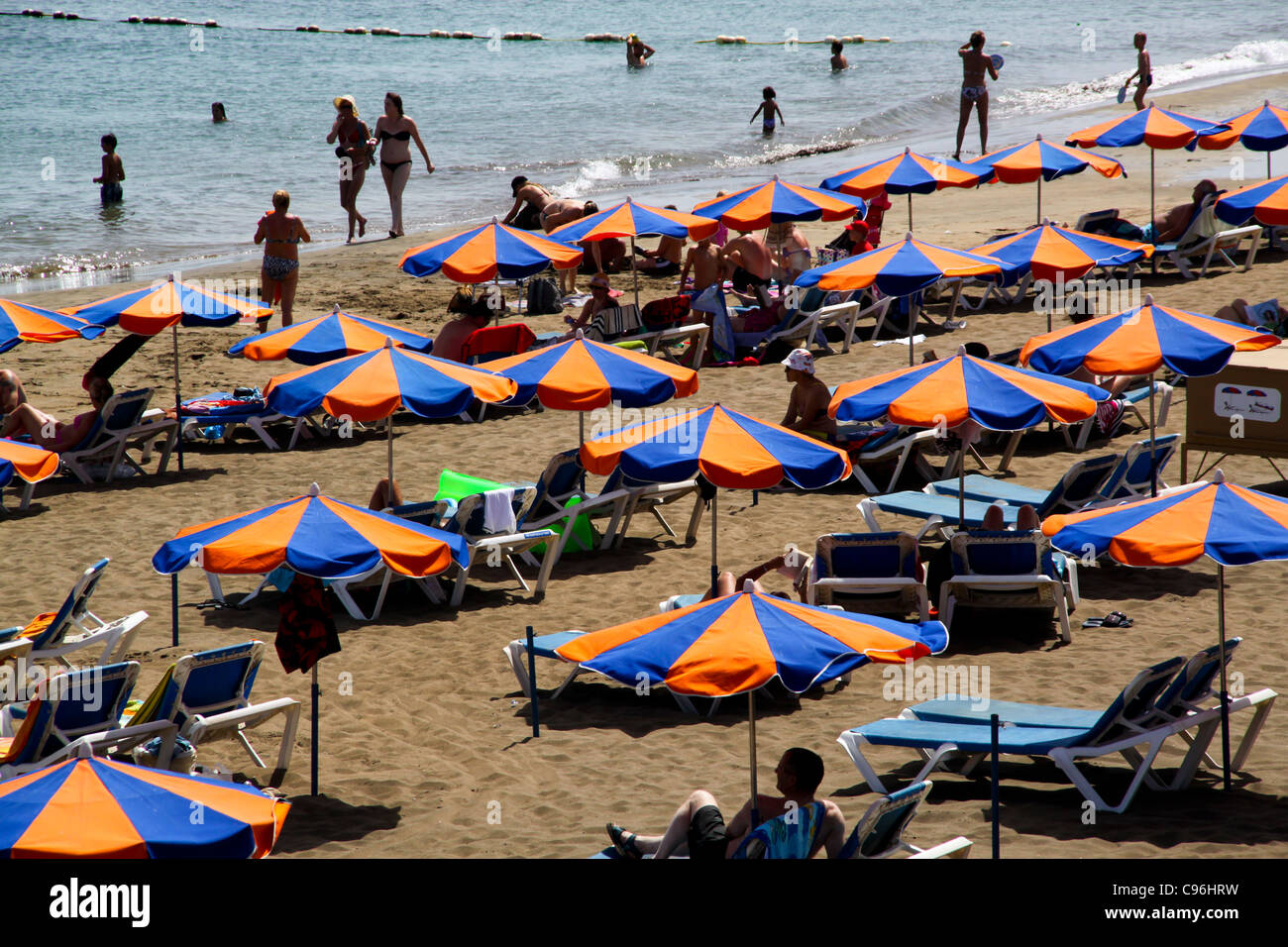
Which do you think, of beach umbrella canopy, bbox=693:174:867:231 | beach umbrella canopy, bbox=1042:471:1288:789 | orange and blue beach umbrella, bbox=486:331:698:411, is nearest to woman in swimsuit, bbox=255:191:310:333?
beach umbrella canopy, bbox=693:174:867:231

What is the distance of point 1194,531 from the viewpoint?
5656 millimetres

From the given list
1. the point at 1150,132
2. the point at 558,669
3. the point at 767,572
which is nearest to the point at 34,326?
the point at 558,669

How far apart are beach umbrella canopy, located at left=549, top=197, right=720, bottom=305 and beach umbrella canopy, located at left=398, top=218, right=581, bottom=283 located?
1073mm

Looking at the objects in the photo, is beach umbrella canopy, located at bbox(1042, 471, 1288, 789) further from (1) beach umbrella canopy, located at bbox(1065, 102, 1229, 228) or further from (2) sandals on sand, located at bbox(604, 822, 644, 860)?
(1) beach umbrella canopy, located at bbox(1065, 102, 1229, 228)

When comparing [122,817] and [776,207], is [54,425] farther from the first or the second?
[122,817]

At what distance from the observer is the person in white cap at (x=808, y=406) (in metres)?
10.3

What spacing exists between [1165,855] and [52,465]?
6.52 m

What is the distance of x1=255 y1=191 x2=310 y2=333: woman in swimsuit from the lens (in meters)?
14.8

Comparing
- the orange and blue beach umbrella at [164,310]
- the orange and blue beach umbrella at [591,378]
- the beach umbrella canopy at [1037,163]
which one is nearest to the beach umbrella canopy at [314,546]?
the orange and blue beach umbrella at [591,378]

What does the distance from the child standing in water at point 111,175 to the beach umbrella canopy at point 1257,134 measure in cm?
1785

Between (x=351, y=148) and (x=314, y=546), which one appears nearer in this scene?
(x=314, y=546)

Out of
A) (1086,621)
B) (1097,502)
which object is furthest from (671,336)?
(1086,621)

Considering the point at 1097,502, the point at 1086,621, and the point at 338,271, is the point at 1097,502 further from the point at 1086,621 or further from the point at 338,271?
the point at 338,271

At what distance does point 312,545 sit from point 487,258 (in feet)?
23.2
